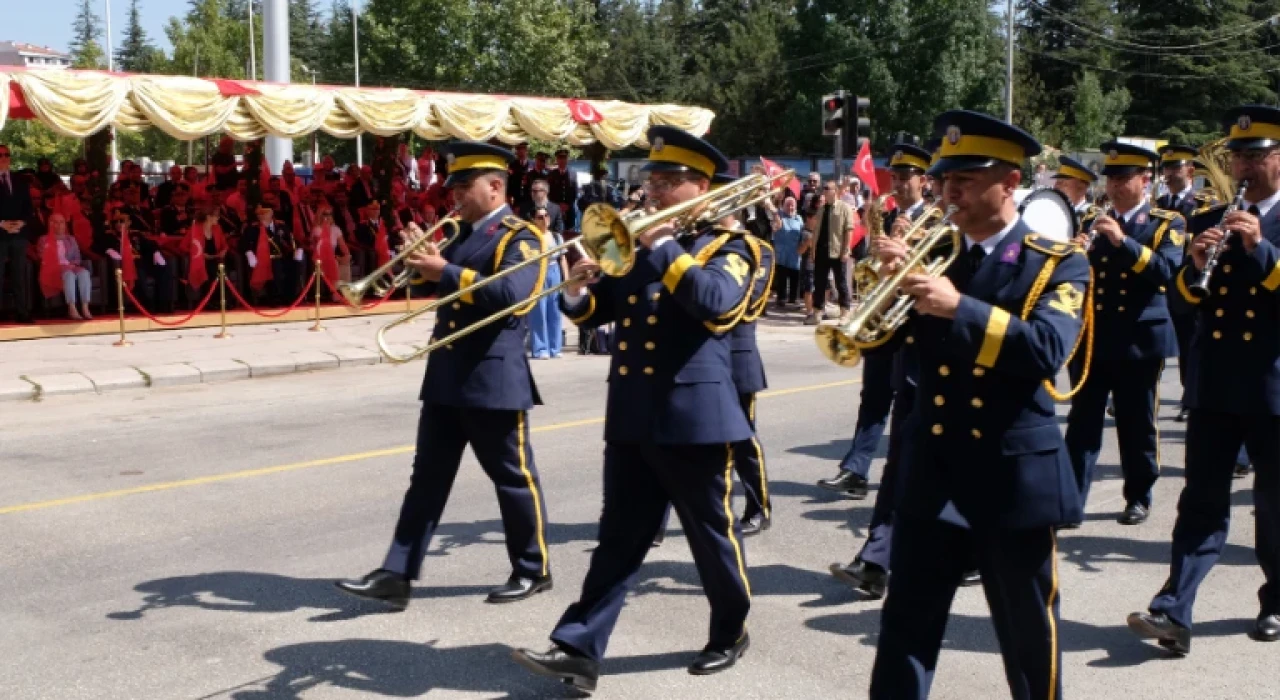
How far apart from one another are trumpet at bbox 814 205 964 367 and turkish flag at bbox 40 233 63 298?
1460 cm

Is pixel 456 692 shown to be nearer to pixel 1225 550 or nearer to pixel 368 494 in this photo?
pixel 368 494

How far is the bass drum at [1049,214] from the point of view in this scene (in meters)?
4.13

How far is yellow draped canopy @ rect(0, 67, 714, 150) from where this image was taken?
50.4 ft

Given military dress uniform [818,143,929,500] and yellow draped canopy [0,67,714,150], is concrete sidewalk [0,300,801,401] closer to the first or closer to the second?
yellow draped canopy [0,67,714,150]

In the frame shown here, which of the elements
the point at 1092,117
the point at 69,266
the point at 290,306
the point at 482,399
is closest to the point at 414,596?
the point at 482,399

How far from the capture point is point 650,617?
19.6 ft

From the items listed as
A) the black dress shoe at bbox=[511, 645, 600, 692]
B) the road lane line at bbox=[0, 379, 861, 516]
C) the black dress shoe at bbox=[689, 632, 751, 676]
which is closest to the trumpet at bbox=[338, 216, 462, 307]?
the black dress shoe at bbox=[511, 645, 600, 692]

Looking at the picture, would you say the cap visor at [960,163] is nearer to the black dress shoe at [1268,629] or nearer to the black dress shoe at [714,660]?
the black dress shoe at [714,660]

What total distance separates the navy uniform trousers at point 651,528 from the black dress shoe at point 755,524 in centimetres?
227

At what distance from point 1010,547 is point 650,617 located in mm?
2371

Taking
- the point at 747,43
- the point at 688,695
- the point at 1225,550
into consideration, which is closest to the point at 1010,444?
the point at 688,695

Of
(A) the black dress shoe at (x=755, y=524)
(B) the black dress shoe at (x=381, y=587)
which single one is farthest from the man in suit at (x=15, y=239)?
(B) the black dress shoe at (x=381, y=587)

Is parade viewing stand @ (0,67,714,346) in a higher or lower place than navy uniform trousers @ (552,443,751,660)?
higher

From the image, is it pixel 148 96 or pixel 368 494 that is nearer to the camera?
pixel 368 494
